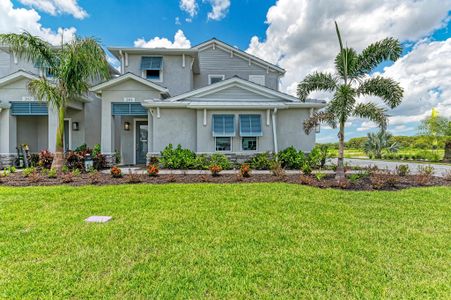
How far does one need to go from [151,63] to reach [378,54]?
13.4 m

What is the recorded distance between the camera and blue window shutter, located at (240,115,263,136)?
13.1 metres

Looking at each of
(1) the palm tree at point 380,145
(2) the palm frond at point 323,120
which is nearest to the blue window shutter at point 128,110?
(2) the palm frond at point 323,120

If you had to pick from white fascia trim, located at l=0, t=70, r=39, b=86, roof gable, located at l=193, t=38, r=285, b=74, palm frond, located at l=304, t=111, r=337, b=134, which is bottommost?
palm frond, located at l=304, t=111, r=337, b=134

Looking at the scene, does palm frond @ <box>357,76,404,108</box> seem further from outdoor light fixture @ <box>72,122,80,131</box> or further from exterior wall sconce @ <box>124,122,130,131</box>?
outdoor light fixture @ <box>72,122,80,131</box>

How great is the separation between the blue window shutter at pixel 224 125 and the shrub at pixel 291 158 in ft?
10.1

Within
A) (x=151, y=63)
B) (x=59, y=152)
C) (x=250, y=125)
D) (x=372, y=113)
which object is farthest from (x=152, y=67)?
(x=372, y=113)

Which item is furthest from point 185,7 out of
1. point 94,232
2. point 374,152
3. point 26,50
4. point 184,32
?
point 374,152

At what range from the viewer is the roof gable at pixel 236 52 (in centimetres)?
1859

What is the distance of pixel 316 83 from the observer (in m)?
10.2

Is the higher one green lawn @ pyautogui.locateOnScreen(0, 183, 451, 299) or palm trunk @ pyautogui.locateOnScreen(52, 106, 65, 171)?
palm trunk @ pyautogui.locateOnScreen(52, 106, 65, 171)

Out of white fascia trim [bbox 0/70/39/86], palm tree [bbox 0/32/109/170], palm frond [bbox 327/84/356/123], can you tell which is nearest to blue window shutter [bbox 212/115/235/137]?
palm frond [bbox 327/84/356/123]

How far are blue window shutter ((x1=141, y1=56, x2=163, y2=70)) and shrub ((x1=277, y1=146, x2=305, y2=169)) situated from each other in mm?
10263

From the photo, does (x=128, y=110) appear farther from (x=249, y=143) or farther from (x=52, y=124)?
(x=249, y=143)

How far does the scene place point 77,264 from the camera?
335 centimetres
